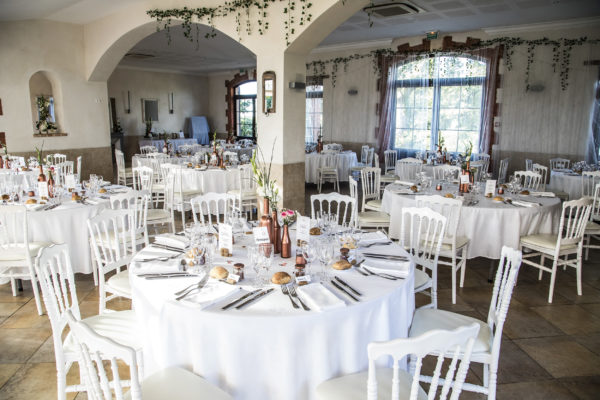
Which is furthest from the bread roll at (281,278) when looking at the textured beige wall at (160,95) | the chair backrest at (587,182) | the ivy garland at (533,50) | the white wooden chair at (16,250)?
the textured beige wall at (160,95)

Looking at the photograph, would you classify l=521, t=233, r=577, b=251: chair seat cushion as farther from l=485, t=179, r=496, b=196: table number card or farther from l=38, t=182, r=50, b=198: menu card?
l=38, t=182, r=50, b=198: menu card

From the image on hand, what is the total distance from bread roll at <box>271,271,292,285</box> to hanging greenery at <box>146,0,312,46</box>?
4.19 metres

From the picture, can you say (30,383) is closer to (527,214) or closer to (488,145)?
(527,214)

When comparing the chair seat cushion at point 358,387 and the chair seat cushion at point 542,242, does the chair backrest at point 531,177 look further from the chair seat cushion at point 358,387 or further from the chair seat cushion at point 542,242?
the chair seat cushion at point 358,387

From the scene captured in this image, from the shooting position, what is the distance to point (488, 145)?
9.46 meters

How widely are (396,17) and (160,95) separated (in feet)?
32.1

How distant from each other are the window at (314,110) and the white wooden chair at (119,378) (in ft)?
34.6

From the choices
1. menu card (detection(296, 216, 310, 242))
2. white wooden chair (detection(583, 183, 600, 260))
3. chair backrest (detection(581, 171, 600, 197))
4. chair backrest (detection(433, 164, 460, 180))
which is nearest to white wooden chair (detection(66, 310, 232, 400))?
menu card (detection(296, 216, 310, 242))

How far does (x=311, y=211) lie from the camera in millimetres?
5738

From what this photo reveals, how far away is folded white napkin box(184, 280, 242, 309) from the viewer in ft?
6.82

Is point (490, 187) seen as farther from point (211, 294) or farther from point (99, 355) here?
point (99, 355)

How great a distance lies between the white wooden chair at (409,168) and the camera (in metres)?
8.34

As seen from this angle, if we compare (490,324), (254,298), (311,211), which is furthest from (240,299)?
(311,211)

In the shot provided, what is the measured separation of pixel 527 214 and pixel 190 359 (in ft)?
12.0
